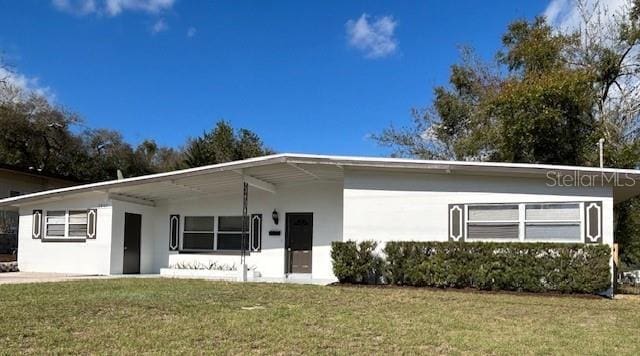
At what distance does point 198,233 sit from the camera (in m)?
18.7

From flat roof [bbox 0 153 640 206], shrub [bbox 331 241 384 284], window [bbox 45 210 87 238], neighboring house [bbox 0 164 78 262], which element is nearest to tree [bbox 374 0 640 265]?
flat roof [bbox 0 153 640 206]

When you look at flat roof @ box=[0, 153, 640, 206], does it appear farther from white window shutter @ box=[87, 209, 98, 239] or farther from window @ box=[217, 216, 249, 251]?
window @ box=[217, 216, 249, 251]

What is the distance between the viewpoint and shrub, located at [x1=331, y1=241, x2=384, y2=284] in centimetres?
1407

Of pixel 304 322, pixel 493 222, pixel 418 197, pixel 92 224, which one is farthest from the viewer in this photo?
pixel 92 224

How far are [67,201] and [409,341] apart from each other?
14.2 meters

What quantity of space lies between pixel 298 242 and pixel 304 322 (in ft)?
31.5

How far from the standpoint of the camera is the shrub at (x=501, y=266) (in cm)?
1195

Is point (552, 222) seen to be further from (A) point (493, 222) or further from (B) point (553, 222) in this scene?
(A) point (493, 222)

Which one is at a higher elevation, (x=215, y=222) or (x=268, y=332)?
(x=215, y=222)

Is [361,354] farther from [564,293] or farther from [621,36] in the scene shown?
[621,36]

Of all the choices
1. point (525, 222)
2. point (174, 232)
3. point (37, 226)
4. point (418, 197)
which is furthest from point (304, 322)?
point (37, 226)

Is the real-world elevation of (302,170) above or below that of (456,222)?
above

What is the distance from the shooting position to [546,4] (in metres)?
24.0

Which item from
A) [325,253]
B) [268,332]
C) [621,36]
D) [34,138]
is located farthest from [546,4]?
[34,138]
